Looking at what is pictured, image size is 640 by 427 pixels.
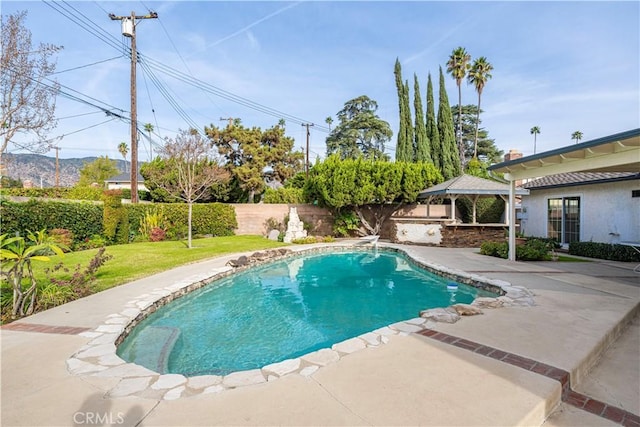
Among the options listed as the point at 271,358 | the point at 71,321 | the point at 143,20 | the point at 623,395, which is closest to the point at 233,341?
the point at 271,358

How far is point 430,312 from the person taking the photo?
15.8 ft

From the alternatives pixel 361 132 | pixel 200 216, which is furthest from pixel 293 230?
pixel 361 132

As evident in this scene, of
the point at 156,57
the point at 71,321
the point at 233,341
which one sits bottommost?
the point at 233,341

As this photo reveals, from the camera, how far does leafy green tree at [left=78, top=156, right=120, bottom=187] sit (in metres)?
41.6

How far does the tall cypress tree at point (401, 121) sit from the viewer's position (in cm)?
2375

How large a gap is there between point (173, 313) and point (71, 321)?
1680 mm

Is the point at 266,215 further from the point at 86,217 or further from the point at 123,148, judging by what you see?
the point at 123,148

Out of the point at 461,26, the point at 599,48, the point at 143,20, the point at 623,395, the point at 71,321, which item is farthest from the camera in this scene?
the point at 143,20

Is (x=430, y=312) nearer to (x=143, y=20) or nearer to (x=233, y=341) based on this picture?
(x=233, y=341)

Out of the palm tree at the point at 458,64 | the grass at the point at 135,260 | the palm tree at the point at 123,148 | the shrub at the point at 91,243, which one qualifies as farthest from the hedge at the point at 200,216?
the palm tree at the point at 123,148

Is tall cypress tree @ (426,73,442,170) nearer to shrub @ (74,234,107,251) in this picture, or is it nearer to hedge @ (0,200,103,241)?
shrub @ (74,234,107,251)

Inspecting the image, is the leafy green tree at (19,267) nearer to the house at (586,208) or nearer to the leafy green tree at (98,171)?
the house at (586,208)

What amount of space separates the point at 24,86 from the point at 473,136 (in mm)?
35505

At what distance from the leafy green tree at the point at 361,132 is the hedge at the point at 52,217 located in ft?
76.9
